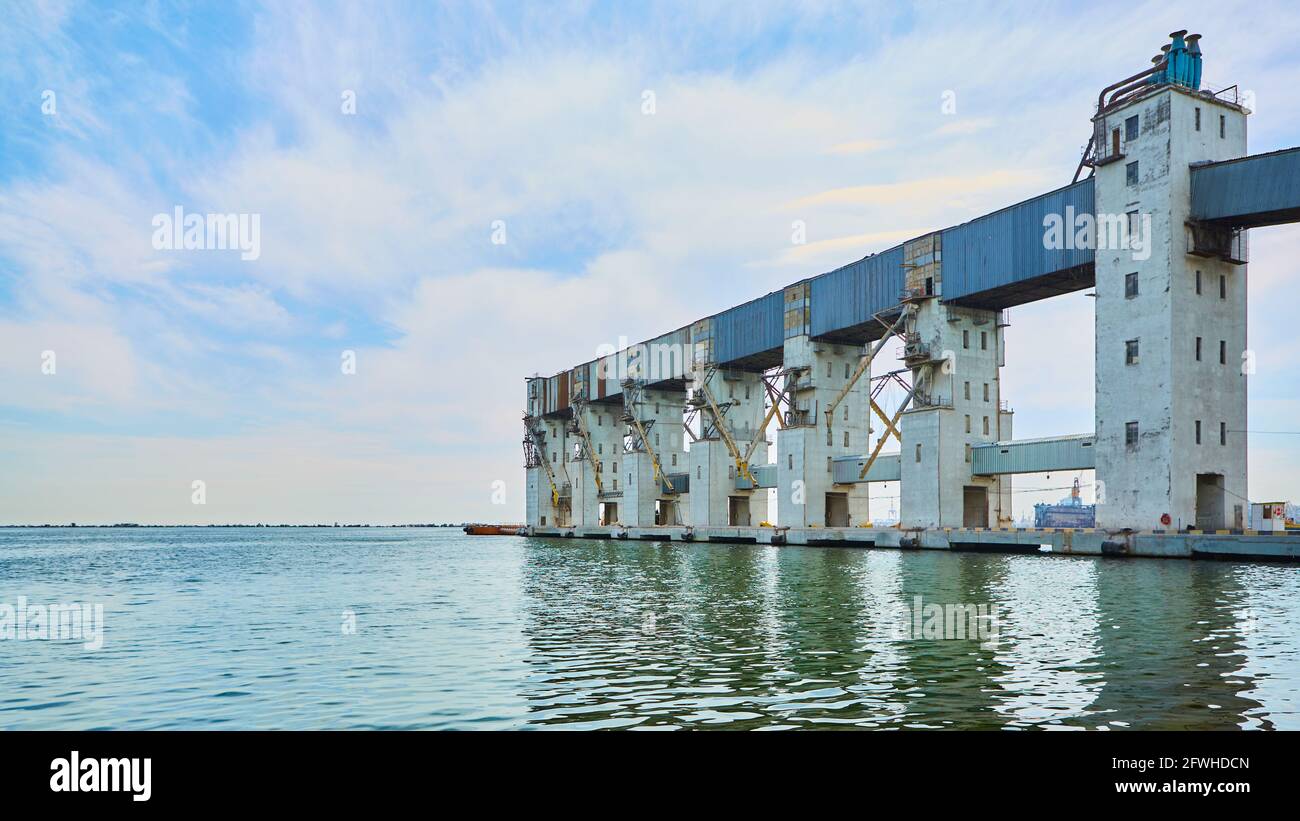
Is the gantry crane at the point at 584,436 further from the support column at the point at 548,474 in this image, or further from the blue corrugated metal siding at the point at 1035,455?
the blue corrugated metal siding at the point at 1035,455

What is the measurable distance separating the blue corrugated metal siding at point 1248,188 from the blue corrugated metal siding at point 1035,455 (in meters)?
13.4

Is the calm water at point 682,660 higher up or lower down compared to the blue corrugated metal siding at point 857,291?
lower down

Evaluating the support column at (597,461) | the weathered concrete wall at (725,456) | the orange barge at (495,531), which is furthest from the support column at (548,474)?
the weathered concrete wall at (725,456)

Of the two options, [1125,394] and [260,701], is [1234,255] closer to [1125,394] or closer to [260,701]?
[1125,394]

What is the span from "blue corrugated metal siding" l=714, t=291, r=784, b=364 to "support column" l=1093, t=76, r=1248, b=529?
1349 inches

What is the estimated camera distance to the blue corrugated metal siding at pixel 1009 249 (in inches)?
2159

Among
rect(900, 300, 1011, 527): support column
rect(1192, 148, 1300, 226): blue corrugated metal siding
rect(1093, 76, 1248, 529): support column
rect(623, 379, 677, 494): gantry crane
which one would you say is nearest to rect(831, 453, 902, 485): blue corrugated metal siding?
rect(900, 300, 1011, 527): support column

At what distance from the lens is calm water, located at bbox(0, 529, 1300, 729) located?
498 inches

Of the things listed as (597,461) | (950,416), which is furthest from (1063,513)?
(950,416)

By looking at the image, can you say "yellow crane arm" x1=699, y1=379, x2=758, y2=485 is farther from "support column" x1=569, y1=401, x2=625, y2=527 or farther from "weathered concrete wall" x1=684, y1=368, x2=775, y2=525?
"support column" x1=569, y1=401, x2=625, y2=527

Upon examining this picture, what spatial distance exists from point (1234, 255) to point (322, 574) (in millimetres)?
50257
